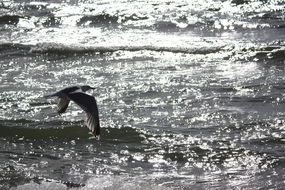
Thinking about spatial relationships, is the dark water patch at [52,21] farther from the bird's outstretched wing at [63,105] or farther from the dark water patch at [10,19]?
the bird's outstretched wing at [63,105]

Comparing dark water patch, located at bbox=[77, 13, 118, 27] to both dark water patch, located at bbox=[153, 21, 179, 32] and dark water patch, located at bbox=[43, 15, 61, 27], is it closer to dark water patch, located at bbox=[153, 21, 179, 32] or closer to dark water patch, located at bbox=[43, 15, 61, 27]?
dark water patch, located at bbox=[43, 15, 61, 27]

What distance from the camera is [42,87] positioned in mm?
8227

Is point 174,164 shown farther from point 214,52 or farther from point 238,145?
point 214,52

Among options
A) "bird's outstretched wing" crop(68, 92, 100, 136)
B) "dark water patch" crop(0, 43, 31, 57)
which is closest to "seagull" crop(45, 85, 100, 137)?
"bird's outstretched wing" crop(68, 92, 100, 136)

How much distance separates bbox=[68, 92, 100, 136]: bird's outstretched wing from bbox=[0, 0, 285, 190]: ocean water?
2.51 ft

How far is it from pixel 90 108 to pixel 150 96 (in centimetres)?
301

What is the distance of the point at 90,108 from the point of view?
15.7ft

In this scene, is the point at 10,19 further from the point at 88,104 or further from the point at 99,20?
the point at 88,104

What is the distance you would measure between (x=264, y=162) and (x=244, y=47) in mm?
4471

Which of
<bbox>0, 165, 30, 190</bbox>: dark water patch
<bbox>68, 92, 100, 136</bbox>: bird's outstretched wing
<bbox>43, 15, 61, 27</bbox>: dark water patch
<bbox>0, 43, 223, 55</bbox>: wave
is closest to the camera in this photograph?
<bbox>68, 92, 100, 136</bbox>: bird's outstretched wing

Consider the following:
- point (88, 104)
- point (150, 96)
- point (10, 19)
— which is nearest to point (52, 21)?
point (10, 19)

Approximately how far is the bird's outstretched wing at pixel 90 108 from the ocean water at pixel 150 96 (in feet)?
2.51

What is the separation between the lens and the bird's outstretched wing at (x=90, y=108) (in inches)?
186

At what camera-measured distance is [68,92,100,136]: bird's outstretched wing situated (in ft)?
15.5
